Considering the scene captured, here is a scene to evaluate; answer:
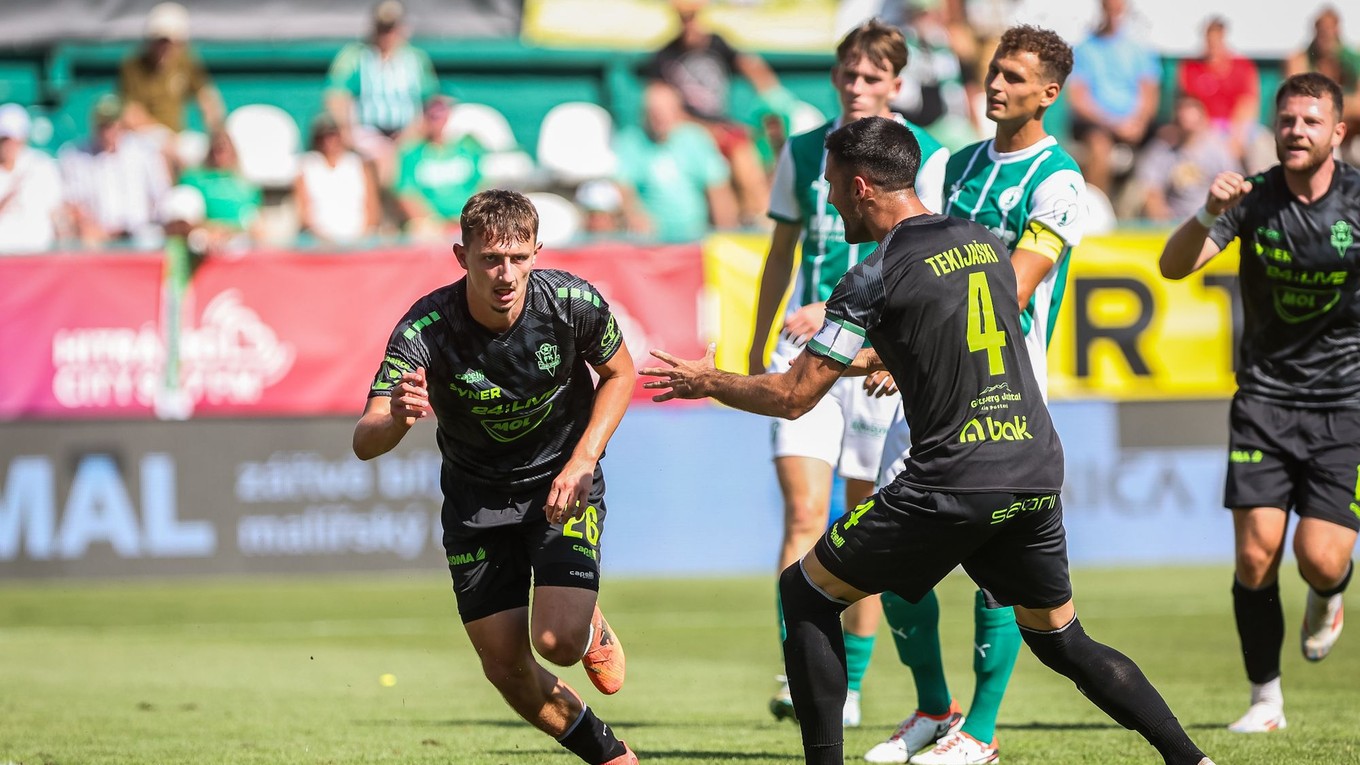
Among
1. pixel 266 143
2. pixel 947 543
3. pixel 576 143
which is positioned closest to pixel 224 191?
pixel 266 143

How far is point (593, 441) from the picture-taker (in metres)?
6.21

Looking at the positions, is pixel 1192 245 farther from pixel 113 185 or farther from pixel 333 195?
pixel 113 185

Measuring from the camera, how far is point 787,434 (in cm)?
782

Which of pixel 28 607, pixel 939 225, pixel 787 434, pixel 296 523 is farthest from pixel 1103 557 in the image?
pixel 939 225

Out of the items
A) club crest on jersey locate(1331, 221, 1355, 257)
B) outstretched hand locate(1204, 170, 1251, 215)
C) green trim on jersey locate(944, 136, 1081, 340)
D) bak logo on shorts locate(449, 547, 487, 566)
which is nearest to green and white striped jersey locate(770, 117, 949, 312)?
green trim on jersey locate(944, 136, 1081, 340)

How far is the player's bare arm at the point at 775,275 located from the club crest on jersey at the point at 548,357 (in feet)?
5.64

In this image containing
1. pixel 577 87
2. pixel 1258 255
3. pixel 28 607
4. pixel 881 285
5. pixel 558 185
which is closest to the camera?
pixel 881 285

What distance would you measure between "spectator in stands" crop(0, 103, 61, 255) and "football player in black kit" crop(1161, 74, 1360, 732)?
12259 mm

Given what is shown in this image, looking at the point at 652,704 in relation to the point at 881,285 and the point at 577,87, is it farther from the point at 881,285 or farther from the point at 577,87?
the point at 577,87

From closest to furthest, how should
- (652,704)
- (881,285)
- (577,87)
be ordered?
1. (881,285)
2. (652,704)
3. (577,87)

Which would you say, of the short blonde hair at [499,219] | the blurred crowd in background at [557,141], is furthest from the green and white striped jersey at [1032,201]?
the blurred crowd in background at [557,141]

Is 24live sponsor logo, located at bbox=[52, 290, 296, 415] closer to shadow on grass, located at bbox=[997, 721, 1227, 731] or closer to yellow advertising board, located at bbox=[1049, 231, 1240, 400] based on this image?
yellow advertising board, located at bbox=[1049, 231, 1240, 400]

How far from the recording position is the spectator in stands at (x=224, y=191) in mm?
16656

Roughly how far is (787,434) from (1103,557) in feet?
26.8
